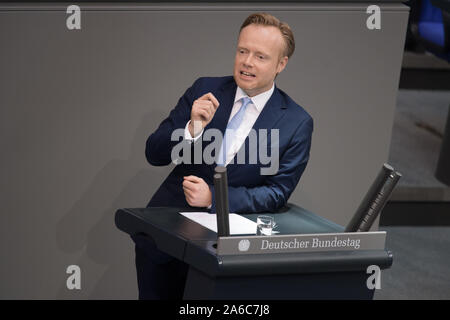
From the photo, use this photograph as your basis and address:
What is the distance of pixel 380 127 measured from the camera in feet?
Result: 12.5

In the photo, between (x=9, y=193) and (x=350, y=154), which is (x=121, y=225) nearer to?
(x=9, y=193)

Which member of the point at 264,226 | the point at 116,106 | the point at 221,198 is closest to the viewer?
the point at 221,198

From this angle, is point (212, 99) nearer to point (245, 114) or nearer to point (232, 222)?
point (245, 114)

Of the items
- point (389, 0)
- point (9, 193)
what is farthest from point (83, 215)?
point (389, 0)

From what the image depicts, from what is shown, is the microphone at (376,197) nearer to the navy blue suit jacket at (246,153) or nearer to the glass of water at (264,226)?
the glass of water at (264,226)

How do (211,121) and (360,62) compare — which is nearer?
(211,121)

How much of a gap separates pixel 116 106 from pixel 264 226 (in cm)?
100

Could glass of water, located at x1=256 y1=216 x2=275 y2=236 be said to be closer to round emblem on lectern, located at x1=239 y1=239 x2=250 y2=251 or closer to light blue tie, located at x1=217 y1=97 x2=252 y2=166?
round emblem on lectern, located at x1=239 y1=239 x2=250 y2=251

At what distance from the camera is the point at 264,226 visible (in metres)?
2.85

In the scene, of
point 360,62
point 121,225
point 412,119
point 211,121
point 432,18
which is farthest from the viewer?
point 412,119

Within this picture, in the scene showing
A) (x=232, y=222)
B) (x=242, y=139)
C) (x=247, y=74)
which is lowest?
(x=232, y=222)

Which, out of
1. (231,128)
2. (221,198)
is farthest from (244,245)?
(231,128)

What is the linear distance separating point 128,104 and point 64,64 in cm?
30

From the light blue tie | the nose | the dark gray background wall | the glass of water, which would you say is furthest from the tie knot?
the glass of water
